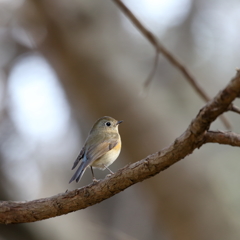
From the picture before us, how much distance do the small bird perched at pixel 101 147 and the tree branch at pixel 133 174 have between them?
43cm

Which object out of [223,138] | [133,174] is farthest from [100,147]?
[223,138]

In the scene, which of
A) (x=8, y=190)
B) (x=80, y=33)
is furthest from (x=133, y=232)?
(x=80, y=33)

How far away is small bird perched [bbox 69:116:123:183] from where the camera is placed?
270 centimetres

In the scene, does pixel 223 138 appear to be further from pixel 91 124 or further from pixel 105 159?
pixel 91 124

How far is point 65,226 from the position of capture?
4117 mm

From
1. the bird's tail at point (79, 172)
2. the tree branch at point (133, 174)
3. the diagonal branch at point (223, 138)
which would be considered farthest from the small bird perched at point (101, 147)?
the diagonal branch at point (223, 138)

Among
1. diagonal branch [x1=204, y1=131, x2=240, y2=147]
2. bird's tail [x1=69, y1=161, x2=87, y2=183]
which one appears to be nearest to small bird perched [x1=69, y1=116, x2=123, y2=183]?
bird's tail [x1=69, y1=161, x2=87, y2=183]

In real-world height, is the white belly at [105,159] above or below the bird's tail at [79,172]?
above

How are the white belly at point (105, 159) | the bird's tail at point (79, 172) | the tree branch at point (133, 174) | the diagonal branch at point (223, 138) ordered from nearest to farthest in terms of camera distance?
the tree branch at point (133, 174) < the diagonal branch at point (223, 138) < the bird's tail at point (79, 172) < the white belly at point (105, 159)

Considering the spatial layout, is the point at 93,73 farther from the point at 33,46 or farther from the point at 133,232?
the point at 133,232

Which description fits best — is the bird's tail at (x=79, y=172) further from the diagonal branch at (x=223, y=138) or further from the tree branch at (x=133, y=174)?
the diagonal branch at (x=223, y=138)

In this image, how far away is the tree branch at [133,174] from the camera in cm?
139

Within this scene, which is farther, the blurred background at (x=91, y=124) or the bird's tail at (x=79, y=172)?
the blurred background at (x=91, y=124)

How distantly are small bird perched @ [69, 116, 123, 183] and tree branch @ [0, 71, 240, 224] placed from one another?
16.8 inches
